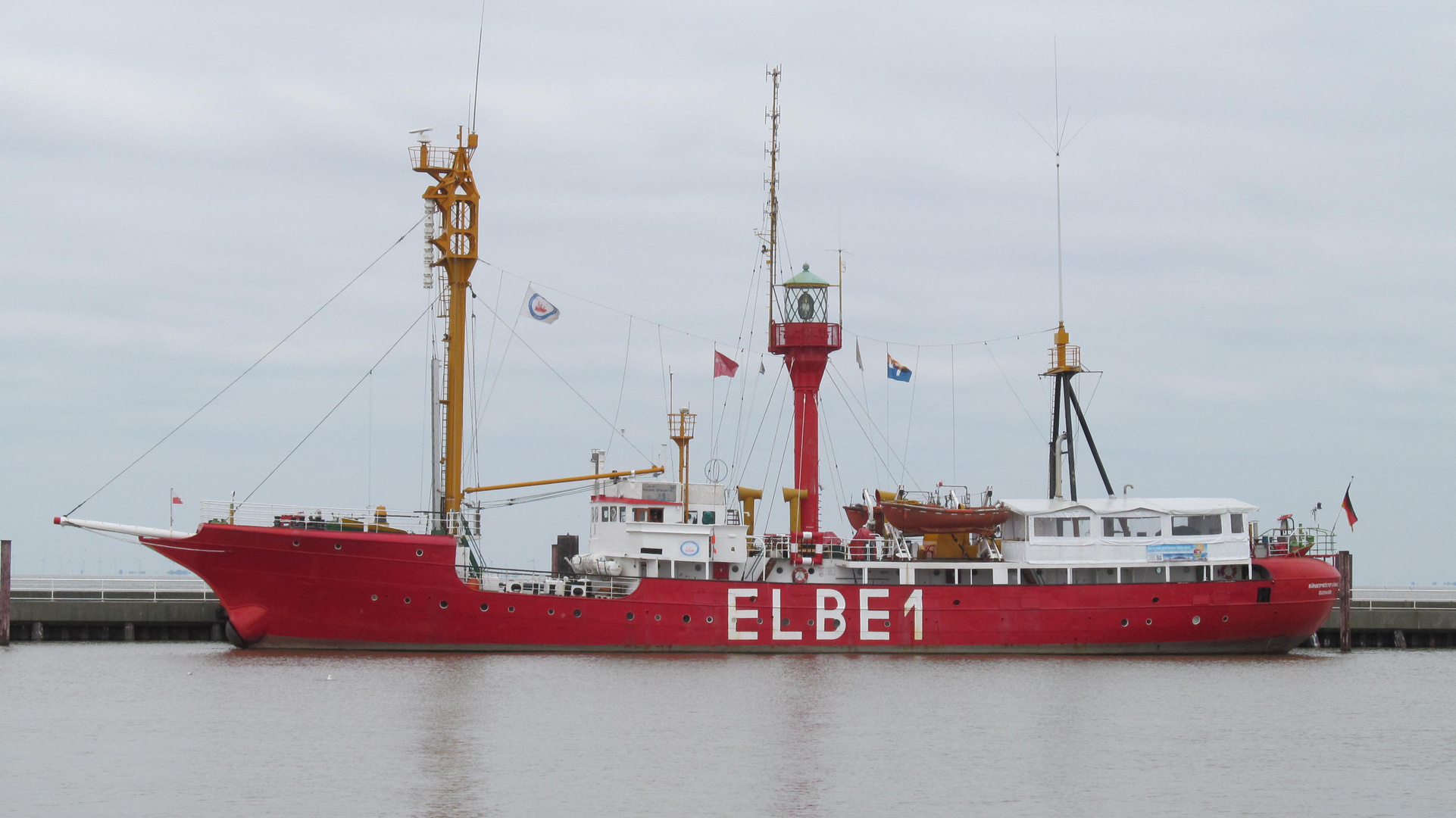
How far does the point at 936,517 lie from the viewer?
134 ft

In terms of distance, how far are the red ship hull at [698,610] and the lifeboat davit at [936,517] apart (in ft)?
5.40

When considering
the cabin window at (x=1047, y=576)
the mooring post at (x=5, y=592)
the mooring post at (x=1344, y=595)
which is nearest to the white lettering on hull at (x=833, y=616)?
the cabin window at (x=1047, y=576)

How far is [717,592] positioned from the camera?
39.9m

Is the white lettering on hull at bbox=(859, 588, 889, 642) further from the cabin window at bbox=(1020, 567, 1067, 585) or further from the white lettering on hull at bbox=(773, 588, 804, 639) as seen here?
the cabin window at bbox=(1020, 567, 1067, 585)

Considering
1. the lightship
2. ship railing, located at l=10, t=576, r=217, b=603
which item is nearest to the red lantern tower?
the lightship

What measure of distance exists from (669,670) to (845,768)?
39.0ft

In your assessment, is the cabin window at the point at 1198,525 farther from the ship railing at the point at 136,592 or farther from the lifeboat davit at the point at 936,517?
the ship railing at the point at 136,592

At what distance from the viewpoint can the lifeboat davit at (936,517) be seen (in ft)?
134

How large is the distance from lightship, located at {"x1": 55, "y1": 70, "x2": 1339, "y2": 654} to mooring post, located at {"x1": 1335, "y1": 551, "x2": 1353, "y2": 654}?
75.4 inches

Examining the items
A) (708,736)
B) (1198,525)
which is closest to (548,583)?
(708,736)

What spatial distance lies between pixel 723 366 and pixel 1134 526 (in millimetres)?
12137

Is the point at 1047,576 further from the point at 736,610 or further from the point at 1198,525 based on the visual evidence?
the point at 736,610

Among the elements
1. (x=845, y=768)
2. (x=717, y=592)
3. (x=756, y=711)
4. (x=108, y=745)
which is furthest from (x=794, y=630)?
(x=108, y=745)

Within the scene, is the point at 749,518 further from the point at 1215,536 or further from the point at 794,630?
the point at 1215,536
